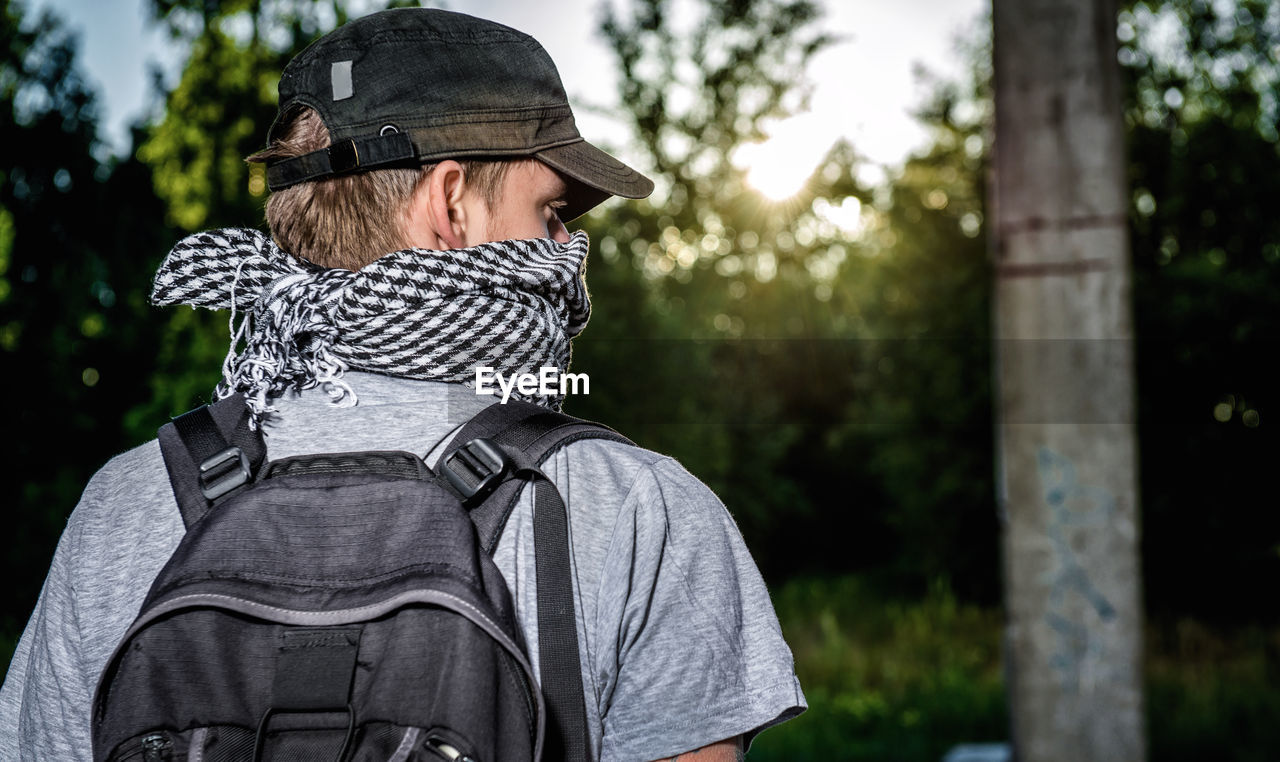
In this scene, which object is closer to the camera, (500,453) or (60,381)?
(500,453)

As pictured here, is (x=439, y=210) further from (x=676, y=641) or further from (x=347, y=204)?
(x=676, y=641)

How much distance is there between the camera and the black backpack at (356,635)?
101cm

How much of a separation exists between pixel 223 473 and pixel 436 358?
278 mm

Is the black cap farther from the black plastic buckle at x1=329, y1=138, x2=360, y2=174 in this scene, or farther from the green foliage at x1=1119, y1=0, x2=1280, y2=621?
the green foliage at x1=1119, y1=0, x2=1280, y2=621

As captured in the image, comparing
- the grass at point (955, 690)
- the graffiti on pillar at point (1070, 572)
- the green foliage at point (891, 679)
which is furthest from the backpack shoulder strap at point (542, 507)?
the green foliage at point (891, 679)

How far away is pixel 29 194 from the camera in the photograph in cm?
2225

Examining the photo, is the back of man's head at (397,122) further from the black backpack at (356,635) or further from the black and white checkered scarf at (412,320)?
the black backpack at (356,635)

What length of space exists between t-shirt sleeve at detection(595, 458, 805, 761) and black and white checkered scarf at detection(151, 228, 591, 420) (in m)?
0.28

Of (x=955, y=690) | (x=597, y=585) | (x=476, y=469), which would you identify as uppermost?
(x=476, y=469)

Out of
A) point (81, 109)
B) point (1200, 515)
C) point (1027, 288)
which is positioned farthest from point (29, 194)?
point (1027, 288)

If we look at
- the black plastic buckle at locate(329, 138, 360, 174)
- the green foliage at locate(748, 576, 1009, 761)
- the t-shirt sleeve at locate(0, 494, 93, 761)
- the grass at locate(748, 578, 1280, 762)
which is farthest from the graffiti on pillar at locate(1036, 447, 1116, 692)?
the green foliage at locate(748, 576, 1009, 761)

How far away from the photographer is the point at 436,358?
122 cm

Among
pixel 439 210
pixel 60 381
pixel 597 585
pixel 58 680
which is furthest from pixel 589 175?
pixel 60 381

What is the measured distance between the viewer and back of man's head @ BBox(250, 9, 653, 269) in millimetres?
1268
